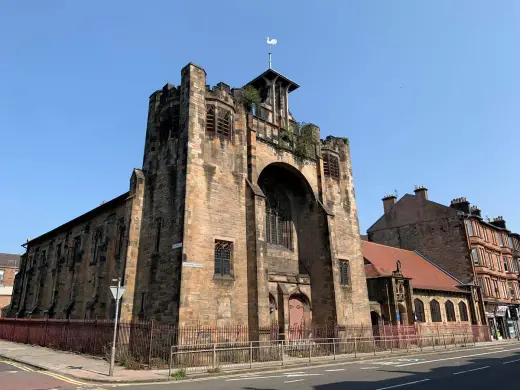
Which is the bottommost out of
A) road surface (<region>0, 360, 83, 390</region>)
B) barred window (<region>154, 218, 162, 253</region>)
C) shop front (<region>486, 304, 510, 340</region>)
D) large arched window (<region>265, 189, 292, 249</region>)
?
road surface (<region>0, 360, 83, 390</region>)

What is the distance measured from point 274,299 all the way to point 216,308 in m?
4.31

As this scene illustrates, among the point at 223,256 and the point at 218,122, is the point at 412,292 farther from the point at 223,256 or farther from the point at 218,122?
the point at 218,122

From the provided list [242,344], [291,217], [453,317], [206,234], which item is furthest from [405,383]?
[453,317]

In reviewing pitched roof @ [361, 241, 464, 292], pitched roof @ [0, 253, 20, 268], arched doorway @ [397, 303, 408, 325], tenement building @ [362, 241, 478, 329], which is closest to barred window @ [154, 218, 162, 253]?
Answer: tenement building @ [362, 241, 478, 329]

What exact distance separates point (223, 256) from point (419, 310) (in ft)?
63.1

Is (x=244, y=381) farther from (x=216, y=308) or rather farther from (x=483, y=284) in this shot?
(x=483, y=284)

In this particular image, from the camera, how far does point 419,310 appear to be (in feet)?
97.7

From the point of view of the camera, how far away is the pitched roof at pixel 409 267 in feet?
98.0

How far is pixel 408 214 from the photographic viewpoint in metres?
41.7

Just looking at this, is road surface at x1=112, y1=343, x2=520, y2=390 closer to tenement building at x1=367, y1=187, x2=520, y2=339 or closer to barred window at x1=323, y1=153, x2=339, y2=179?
barred window at x1=323, y1=153, x2=339, y2=179

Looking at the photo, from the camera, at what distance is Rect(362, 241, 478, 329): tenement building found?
2652 cm

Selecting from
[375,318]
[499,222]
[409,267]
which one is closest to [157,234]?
[375,318]

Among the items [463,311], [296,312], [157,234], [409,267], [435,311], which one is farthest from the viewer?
[463,311]

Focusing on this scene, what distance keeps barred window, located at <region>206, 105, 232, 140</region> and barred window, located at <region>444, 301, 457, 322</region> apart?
82.0 feet
